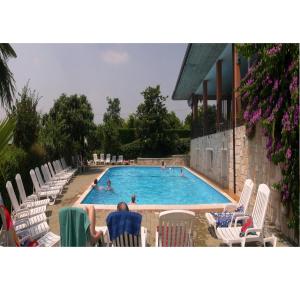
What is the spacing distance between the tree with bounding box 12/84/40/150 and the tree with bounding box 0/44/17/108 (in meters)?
3.47

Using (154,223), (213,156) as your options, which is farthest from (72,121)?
(154,223)

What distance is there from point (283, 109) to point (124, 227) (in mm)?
3692

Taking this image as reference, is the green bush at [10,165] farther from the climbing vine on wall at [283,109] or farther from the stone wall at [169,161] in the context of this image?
the stone wall at [169,161]

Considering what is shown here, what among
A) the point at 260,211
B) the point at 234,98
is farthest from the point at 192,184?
the point at 260,211

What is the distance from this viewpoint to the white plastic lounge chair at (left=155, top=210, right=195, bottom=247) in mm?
4391

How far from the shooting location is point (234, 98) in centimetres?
1041

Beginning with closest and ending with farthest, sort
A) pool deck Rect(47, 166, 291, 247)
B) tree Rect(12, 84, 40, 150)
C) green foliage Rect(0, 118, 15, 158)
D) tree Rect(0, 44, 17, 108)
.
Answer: green foliage Rect(0, 118, 15, 158), pool deck Rect(47, 166, 291, 247), tree Rect(0, 44, 17, 108), tree Rect(12, 84, 40, 150)

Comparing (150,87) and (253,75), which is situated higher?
(150,87)

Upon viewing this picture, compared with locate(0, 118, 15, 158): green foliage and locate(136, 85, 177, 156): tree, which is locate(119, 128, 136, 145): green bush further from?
locate(0, 118, 15, 158): green foliage

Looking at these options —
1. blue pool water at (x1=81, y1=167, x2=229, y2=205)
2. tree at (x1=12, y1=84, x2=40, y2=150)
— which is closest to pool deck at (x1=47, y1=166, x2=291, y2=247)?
blue pool water at (x1=81, y1=167, x2=229, y2=205)

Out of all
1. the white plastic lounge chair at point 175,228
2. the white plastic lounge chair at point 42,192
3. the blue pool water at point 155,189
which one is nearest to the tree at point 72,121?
the blue pool water at point 155,189

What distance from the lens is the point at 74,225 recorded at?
4086mm
